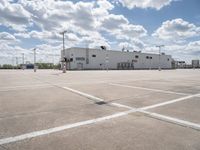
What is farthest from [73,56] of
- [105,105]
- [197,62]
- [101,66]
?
[197,62]

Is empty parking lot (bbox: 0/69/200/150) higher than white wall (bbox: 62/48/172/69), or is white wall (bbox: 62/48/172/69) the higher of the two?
white wall (bbox: 62/48/172/69)

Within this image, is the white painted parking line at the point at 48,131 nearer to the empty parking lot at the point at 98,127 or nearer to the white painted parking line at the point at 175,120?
the empty parking lot at the point at 98,127

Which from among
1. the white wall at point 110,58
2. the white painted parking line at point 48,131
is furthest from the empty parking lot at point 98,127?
the white wall at point 110,58

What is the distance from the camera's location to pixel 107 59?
71500 mm

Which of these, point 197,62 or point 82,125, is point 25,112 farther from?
point 197,62

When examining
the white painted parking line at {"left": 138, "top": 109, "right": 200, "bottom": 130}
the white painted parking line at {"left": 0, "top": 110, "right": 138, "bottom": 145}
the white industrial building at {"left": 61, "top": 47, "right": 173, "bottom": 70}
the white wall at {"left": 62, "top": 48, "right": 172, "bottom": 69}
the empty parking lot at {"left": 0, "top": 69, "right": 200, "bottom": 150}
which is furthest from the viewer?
the white wall at {"left": 62, "top": 48, "right": 172, "bottom": 69}

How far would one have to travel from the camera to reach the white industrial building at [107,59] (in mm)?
62719

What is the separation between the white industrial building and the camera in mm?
62719

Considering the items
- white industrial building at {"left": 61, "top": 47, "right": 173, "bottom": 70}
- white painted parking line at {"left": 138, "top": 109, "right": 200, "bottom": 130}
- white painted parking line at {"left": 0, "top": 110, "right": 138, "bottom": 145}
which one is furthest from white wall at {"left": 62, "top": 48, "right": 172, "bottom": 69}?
white painted parking line at {"left": 0, "top": 110, "right": 138, "bottom": 145}

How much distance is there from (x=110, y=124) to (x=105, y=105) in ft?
7.16

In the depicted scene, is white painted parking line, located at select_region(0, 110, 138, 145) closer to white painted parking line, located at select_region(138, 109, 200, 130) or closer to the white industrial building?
white painted parking line, located at select_region(138, 109, 200, 130)

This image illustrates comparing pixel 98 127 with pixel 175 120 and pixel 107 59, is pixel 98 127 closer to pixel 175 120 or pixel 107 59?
pixel 175 120

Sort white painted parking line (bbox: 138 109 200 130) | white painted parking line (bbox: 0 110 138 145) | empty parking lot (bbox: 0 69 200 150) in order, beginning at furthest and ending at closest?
white painted parking line (bbox: 138 109 200 130) < white painted parking line (bbox: 0 110 138 145) < empty parking lot (bbox: 0 69 200 150)

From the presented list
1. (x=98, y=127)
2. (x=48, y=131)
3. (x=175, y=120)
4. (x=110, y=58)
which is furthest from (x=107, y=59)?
(x=48, y=131)
